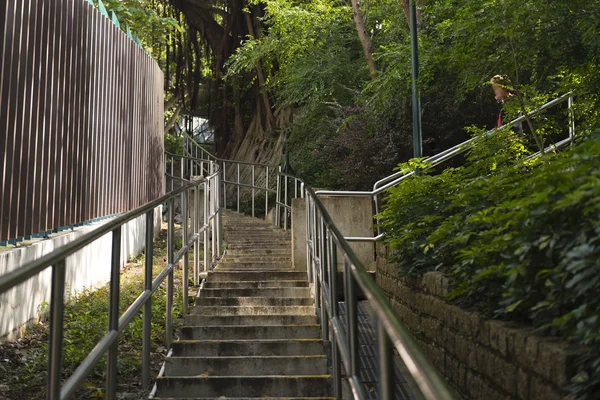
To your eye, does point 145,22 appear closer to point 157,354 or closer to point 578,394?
point 157,354

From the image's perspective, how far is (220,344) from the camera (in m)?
5.24

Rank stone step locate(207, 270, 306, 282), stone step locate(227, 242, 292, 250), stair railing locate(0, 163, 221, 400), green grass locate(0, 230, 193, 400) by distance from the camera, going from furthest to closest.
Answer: stone step locate(227, 242, 292, 250) < stone step locate(207, 270, 306, 282) < green grass locate(0, 230, 193, 400) < stair railing locate(0, 163, 221, 400)

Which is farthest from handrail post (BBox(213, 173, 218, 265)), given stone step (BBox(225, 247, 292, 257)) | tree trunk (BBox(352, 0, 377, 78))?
tree trunk (BBox(352, 0, 377, 78))

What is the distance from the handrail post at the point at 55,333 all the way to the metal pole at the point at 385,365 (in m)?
1.09

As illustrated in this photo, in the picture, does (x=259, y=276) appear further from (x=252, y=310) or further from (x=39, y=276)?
(x=39, y=276)

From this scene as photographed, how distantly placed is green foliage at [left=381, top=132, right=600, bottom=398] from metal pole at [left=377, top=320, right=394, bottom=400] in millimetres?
904

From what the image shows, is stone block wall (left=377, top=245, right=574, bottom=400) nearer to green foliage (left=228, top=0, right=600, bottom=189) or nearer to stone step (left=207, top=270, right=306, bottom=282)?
stone step (left=207, top=270, right=306, bottom=282)

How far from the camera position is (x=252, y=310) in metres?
6.34

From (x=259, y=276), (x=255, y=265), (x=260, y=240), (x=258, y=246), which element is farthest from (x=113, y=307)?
(x=260, y=240)

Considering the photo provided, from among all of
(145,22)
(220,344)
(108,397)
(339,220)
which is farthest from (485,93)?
(108,397)

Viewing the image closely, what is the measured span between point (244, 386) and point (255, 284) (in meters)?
2.73

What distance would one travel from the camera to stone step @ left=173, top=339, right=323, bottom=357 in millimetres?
5223

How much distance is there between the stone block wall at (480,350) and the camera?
2912 mm

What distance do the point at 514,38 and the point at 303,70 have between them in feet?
23.6
